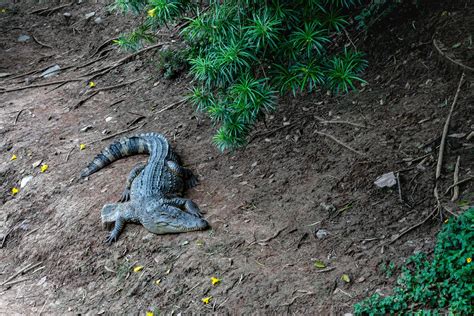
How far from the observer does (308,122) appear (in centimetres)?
606

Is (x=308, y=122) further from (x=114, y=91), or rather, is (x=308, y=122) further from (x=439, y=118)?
(x=114, y=91)

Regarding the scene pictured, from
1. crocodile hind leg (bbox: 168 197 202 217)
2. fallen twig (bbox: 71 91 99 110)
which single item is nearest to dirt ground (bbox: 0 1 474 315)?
crocodile hind leg (bbox: 168 197 202 217)

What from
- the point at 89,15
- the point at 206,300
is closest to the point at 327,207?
the point at 206,300

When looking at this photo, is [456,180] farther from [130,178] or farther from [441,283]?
[130,178]

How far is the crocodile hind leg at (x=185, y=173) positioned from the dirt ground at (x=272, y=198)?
0.11m

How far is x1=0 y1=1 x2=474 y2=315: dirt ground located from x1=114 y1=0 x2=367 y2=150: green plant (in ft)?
3.50

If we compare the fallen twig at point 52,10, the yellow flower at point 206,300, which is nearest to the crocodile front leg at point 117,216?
the yellow flower at point 206,300

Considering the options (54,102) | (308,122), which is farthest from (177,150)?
(54,102)

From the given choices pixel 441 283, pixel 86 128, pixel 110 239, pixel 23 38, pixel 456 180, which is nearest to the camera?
A: pixel 441 283

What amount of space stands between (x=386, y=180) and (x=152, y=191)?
2402 millimetres

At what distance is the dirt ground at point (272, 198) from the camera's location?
445cm

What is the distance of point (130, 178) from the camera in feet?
20.3

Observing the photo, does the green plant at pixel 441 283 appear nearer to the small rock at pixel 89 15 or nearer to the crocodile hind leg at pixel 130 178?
the crocodile hind leg at pixel 130 178

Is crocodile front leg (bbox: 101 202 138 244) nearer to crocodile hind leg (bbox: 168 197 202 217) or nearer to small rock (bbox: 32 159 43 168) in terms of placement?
crocodile hind leg (bbox: 168 197 202 217)
